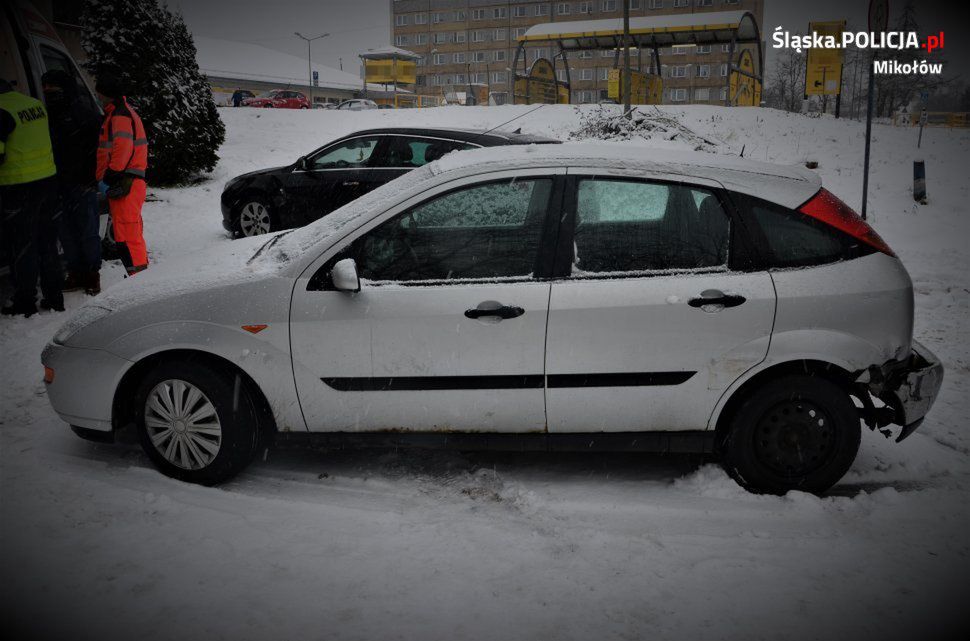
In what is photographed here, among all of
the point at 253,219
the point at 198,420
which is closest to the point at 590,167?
the point at 198,420

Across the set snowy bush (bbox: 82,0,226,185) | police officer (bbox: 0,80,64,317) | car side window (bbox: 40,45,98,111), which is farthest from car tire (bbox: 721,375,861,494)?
snowy bush (bbox: 82,0,226,185)

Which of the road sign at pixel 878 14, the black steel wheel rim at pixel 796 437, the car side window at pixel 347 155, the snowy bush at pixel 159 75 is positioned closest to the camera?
the black steel wheel rim at pixel 796 437

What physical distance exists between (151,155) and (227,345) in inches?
A: 458

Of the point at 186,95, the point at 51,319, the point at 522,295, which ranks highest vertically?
the point at 186,95

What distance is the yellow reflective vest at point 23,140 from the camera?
242 inches

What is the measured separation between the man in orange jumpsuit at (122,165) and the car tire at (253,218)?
10.2 feet

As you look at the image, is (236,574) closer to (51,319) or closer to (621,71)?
(51,319)

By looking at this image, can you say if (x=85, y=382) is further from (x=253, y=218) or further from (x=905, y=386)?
(x=253, y=218)

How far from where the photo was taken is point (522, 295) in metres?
3.43

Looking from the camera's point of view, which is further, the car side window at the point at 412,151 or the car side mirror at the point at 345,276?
the car side window at the point at 412,151

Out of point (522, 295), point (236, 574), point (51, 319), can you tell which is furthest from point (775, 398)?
point (51, 319)

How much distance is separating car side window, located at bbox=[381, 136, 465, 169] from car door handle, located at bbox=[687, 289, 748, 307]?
6.09 m

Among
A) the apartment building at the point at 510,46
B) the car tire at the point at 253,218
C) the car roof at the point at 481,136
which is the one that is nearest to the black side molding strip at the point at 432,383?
the car roof at the point at 481,136

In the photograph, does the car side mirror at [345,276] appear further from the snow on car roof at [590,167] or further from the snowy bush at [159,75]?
the snowy bush at [159,75]
